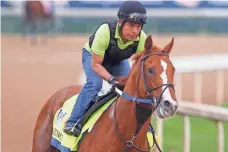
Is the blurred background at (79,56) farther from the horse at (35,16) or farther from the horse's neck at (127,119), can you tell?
the horse's neck at (127,119)

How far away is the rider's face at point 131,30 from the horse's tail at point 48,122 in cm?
127

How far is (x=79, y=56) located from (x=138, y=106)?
16.3 meters

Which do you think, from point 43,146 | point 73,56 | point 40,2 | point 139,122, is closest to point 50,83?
point 73,56

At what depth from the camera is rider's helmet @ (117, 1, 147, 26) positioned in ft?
17.8

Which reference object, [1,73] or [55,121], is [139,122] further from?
[1,73]

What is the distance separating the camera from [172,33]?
2906 centimetres

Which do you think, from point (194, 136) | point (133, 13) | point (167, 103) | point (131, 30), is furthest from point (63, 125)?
point (194, 136)

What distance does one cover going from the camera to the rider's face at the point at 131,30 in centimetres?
549

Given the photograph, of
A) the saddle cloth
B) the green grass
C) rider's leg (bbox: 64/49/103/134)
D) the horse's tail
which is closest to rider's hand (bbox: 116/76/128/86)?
the saddle cloth

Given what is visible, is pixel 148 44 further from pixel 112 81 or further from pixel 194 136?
pixel 194 136

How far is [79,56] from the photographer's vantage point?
2167 centimetres

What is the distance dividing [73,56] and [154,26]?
7.02m

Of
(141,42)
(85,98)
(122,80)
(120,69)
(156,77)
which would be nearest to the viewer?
(156,77)

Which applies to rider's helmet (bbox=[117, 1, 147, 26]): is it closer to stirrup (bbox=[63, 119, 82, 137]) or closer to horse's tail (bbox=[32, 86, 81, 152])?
stirrup (bbox=[63, 119, 82, 137])
